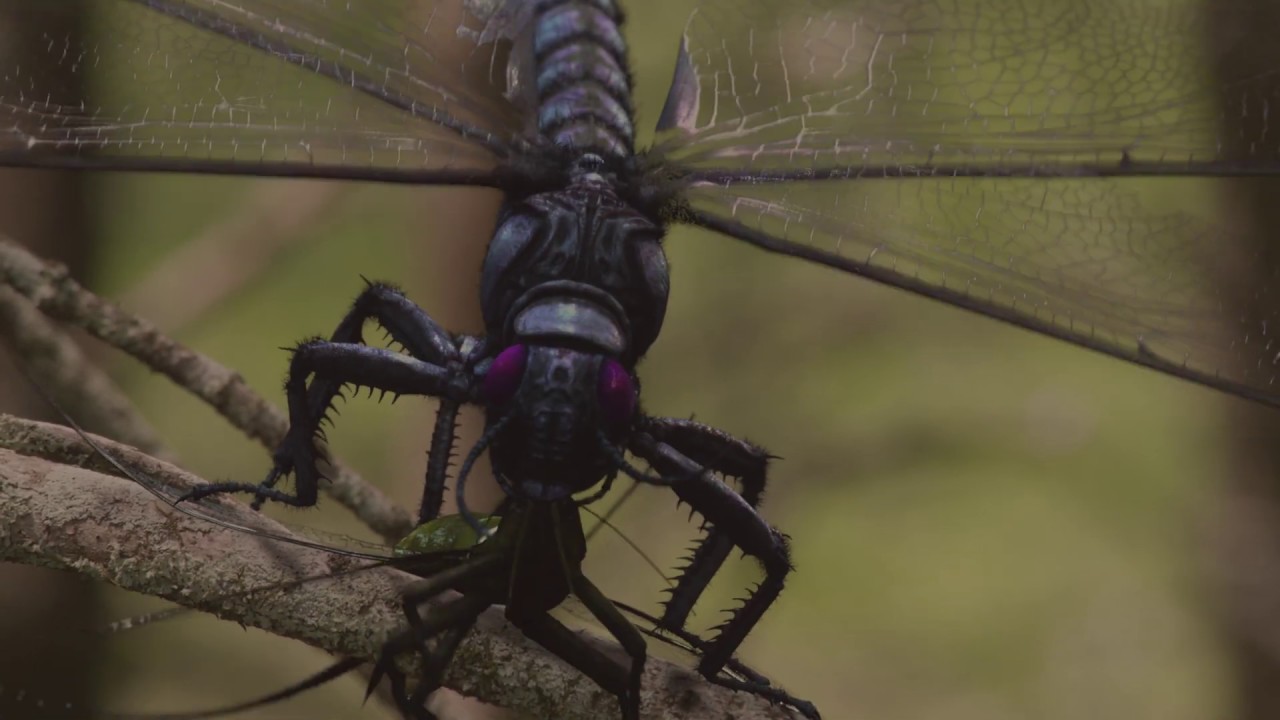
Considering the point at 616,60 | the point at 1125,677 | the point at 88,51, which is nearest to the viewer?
the point at 88,51

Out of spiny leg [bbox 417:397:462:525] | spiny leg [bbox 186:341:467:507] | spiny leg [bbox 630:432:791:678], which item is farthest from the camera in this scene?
spiny leg [bbox 417:397:462:525]

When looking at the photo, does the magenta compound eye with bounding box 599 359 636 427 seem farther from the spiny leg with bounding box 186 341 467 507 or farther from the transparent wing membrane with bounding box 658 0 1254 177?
the transparent wing membrane with bounding box 658 0 1254 177

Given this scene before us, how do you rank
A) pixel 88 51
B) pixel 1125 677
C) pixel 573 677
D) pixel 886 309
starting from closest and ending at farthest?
pixel 573 677, pixel 88 51, pixel 1125 677, pixel 886 309

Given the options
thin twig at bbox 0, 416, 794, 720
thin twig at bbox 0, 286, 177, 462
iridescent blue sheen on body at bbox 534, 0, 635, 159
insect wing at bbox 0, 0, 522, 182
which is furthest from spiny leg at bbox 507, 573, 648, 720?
thin twig at bbox 0, 286, 177, 462

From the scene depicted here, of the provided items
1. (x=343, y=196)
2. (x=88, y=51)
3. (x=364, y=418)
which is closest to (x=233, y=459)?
(x=364, y=418)

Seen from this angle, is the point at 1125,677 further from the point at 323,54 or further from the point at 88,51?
the point at 88,51

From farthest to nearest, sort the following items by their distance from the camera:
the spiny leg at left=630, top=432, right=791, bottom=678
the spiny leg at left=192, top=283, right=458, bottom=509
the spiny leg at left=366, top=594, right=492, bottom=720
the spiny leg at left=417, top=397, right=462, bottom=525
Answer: the spiny leg at left=417, top=397, right=462, bottom=525
the spiny leg at left=192, top=283, right=458, bottom=509
the spiny leg at left=630, top=432, right=791, bottom=678
the spiny leg at left=366, top=594, right=492, bottom=720

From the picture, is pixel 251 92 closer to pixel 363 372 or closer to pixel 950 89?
pixel 363 372

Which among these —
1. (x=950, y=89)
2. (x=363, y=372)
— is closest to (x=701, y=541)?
(x=363, y=372)

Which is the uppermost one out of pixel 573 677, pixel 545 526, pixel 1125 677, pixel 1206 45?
pixel 1206 45
